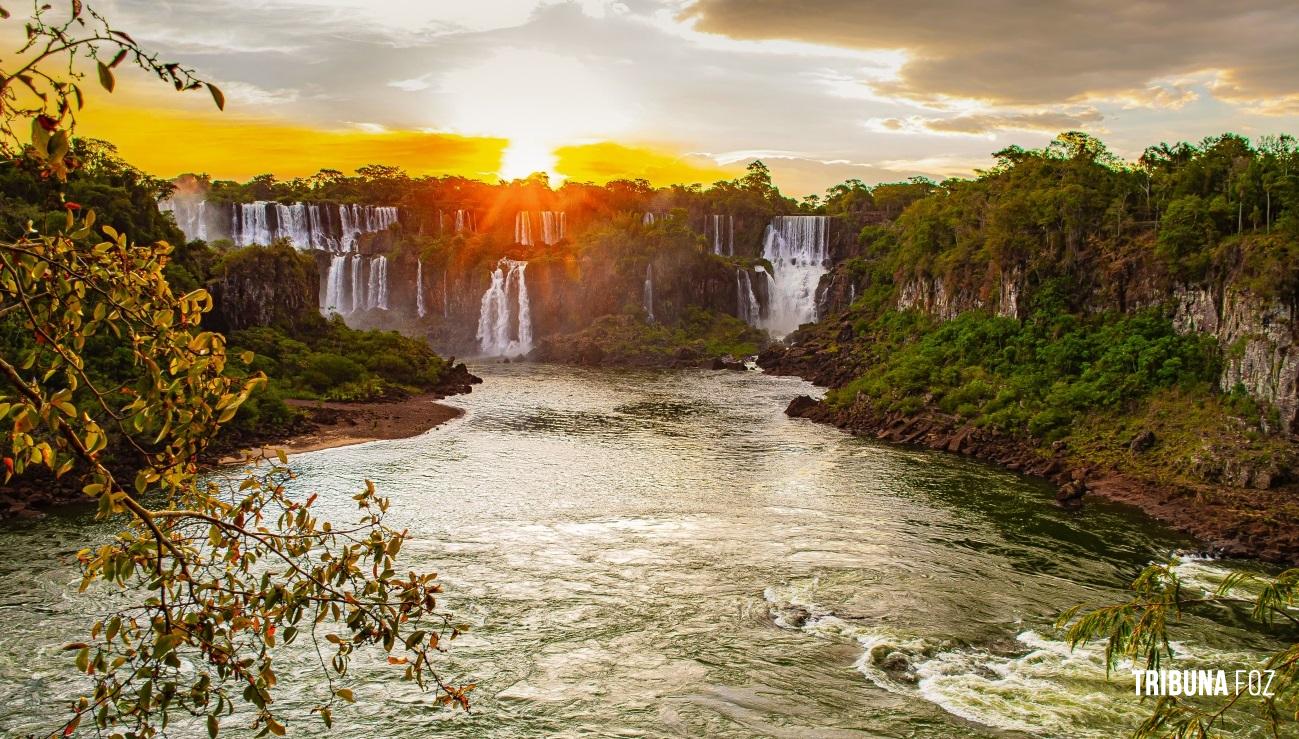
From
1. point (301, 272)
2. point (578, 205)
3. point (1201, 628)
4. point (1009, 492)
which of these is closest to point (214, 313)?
point (301, 272)

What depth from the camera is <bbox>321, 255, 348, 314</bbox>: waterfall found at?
9144 centimetres

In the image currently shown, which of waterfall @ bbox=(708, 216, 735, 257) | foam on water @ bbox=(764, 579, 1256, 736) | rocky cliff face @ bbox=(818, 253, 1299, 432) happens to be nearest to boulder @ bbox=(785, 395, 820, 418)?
rocky cliff face @ bbox=(818, 253, 1299, 432)

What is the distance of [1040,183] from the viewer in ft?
155

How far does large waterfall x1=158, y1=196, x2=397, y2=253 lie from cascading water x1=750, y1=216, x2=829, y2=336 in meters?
47.2

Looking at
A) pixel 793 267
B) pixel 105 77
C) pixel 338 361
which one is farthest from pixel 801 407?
pixel 793 267

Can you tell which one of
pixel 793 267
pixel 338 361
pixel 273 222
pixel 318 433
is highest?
pixel 273 222

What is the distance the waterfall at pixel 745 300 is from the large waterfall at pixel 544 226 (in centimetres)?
2643

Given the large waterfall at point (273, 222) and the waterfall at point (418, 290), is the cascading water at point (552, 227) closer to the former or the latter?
the waterfall at point (418, 290)

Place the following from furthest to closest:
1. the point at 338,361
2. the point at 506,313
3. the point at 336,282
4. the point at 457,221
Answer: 1. the point at 457,221
2. the point at 506,313
3. the point at 336,282
4. the point at 338,361

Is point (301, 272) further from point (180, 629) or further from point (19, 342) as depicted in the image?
point (180, 629)

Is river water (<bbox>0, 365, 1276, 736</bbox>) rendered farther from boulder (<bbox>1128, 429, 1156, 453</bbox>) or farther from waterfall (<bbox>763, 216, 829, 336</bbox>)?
waterfall (<bbox>763, 216, 829, 336</bbox>)

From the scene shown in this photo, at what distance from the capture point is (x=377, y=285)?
3703 inches

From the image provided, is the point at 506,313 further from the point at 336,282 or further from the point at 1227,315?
the point at 1227,315

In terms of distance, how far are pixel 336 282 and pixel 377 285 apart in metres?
4.19
